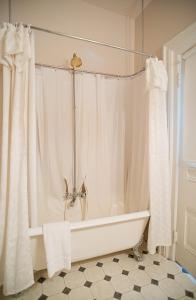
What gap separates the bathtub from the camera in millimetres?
1348

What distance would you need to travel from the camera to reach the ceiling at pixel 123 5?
2.03 metres

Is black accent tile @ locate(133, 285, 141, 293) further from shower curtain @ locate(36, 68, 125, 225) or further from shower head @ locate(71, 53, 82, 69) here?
shower head @ locate(71, 53, 82, 69)

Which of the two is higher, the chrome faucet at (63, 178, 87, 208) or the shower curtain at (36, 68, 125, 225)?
Result: the shower curtain at (36, 68, 125, 225)

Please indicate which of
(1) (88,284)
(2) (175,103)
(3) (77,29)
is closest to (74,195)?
(1) (88,284)

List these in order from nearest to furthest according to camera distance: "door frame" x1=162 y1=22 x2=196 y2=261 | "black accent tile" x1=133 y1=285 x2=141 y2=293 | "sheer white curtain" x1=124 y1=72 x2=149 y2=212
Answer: "black accent tile" x1=133 y1=285 x2=141 y2=293 → "door frame" x1=162 y1=22 x2=196 y2=261 → "sheer white curtain" x1=124 y1=72 x2=149 y2=212

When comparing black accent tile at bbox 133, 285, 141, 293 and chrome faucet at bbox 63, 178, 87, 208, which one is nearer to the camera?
black accent tile at bbox 133, 285, 141, 293

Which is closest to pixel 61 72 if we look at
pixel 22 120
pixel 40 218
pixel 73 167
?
pixel 22 120

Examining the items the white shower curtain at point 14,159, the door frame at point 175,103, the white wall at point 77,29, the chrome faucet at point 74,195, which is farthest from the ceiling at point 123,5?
the chrome faucet at point 74,195

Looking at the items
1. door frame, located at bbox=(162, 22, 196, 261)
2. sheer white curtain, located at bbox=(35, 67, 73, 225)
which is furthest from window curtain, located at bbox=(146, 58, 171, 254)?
sheer white curtain, located at bbox=(35, 67, 73, 225)

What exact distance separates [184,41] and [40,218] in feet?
7.40

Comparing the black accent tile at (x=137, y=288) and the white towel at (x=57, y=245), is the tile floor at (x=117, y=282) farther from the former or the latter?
the white towel at (x=57, y=245)

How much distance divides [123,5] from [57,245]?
268cm

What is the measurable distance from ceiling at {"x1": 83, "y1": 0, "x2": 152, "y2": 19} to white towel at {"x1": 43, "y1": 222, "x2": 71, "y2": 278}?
8.11ft

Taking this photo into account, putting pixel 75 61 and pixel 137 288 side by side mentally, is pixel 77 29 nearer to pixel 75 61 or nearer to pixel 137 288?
pixel 75 61
